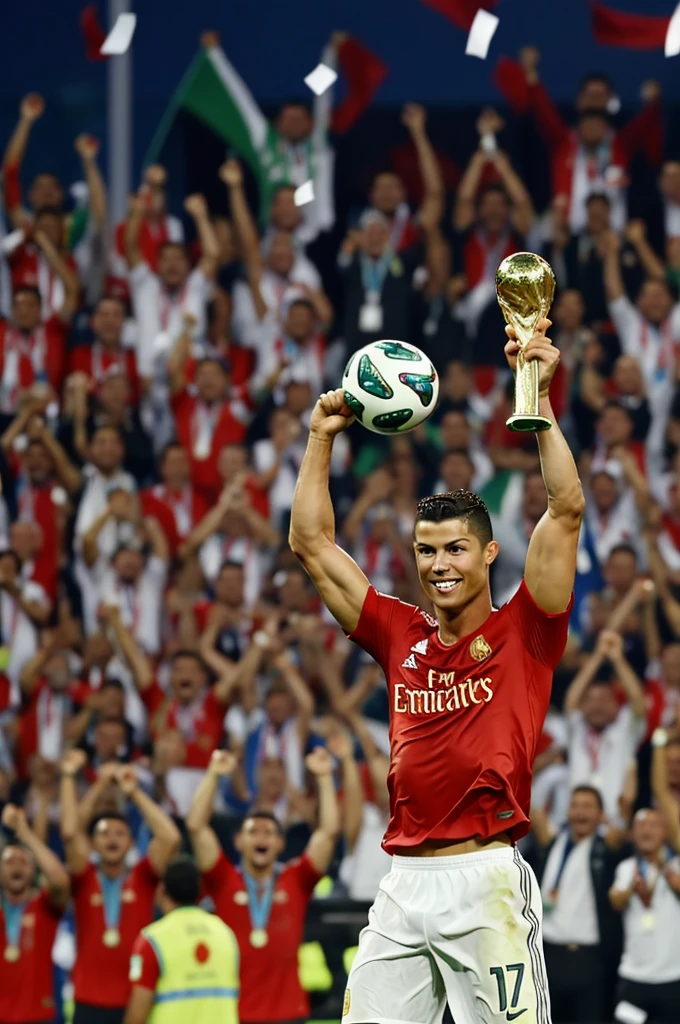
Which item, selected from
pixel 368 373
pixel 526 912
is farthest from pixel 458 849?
pixel 368 373

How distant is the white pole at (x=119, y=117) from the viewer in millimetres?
15125

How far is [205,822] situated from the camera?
915cm

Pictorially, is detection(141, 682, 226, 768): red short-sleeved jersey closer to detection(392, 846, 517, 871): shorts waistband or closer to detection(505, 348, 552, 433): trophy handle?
detection(392, 846, 517, 871): shorts waistband

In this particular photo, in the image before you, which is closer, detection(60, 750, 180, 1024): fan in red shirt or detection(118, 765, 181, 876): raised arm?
detection(60, 750, 180, 1024): fan in red shirt

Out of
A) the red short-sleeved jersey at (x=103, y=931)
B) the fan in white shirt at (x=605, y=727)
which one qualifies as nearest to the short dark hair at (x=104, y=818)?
the red short-sleeved jersey at (x=103, y=931)

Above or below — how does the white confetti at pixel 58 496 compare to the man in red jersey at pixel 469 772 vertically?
above

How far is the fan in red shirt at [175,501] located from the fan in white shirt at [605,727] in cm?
280

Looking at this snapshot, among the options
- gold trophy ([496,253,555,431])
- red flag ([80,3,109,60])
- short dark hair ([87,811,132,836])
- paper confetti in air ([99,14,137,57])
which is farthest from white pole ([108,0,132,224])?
gold trophy ([496,253,555,431])

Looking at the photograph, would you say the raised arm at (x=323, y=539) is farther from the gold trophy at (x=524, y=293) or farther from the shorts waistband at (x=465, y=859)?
the shorts waistband at (x=465, y=859)

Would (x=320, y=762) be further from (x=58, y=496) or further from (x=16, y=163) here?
(x=16, y=163)

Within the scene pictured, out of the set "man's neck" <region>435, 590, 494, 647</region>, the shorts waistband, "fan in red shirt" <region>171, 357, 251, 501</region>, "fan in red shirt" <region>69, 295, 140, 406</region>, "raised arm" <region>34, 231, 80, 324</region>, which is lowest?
the shorts waistband

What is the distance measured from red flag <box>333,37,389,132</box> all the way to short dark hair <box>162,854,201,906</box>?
7.76 meters

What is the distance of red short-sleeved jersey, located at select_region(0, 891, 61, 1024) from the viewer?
9.49 meters

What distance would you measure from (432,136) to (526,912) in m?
10.4
